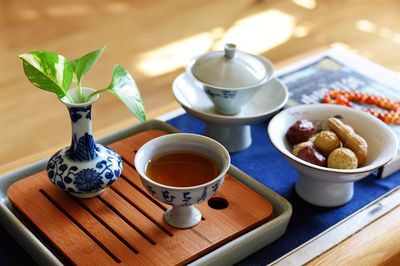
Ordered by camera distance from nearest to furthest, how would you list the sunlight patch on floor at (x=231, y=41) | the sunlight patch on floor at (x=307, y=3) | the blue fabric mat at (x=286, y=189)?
the blue fabric mat at (x=286, y=189)
the sunlight patch on floor at (x=231, y=41)
the sunlight patch on floor at (x=307, y=3)

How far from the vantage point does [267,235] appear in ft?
3.00

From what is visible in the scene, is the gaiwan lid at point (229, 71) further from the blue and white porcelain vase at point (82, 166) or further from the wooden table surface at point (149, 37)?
the wooden table surface at point (149, 37)

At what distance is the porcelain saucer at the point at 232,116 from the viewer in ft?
3.57

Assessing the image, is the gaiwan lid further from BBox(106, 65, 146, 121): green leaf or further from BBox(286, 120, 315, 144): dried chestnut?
BBox(106, 65, 146, 121): green leaf

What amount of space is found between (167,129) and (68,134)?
501mm

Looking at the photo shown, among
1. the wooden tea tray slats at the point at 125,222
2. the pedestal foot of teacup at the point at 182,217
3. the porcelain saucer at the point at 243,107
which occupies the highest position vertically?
the porcelain saucer at the point at 243,107

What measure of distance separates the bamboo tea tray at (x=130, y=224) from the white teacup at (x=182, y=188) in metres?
0.02

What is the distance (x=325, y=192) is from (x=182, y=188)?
11.1 inches

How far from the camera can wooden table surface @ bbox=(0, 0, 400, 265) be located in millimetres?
1649

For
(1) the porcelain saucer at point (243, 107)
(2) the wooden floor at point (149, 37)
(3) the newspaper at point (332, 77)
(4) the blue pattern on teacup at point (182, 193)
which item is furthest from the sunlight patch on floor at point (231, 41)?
(4) the blue pattern on teacup at point (182, 193)

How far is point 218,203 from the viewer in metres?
0.97

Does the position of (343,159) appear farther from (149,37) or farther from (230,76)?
(149,37)

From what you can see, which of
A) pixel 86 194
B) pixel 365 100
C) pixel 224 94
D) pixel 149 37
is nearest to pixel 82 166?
pixel 86 194

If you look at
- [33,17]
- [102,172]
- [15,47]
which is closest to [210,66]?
[102,172]
